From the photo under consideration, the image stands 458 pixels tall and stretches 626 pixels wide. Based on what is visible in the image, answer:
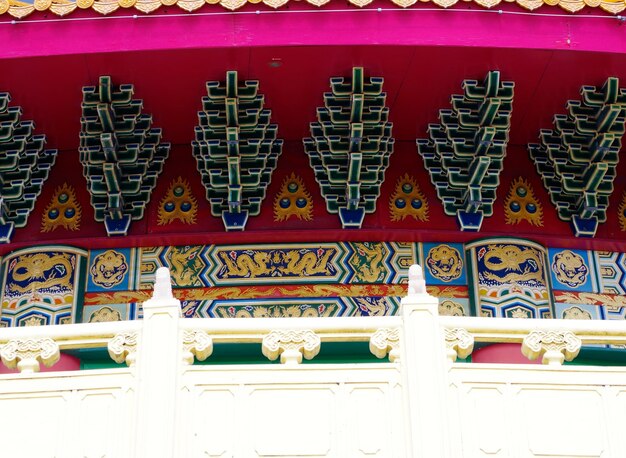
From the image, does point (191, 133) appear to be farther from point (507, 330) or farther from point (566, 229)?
point (507, 330)

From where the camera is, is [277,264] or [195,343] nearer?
[195,343]

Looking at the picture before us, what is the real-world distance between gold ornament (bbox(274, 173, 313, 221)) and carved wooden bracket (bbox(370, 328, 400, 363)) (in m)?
3.07

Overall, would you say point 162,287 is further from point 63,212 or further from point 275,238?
point 63,212

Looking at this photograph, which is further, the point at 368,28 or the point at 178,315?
the point at 368,28

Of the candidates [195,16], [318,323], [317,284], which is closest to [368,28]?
[195,16]

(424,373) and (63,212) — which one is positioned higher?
(63,212)

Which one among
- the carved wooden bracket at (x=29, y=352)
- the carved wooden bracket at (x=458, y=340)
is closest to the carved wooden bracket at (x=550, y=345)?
the carved wooden bracket at (x=458, y=340)

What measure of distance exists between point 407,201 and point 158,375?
3.69 metres

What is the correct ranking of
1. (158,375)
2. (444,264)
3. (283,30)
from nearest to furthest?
1. (158,375)
2. (283,30)
3. (444,264)

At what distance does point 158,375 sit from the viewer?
6.60 metres

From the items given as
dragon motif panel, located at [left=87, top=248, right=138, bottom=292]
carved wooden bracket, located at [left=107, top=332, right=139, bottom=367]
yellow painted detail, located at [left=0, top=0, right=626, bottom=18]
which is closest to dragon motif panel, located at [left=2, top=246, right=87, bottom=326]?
dragon motif panel, located at [left=87, top=248, right=138, bottom=292]

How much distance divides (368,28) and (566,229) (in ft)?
7.15

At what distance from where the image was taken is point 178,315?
682 centimetres

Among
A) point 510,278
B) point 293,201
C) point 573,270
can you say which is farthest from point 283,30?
point 573,270
